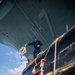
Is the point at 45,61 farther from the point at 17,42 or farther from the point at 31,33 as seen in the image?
the point at 17,42

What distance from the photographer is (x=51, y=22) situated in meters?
10.0

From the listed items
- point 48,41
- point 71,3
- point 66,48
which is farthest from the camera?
point 48,41

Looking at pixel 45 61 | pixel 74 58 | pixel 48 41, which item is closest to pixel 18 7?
pixel 48 41

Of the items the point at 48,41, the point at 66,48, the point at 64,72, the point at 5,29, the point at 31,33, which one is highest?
the point at 5,29

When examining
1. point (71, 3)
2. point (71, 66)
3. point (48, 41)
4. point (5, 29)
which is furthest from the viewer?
point (5, 29)

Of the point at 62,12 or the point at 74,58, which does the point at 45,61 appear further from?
the point at 62,12

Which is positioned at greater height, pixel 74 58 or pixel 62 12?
pixel 62 12

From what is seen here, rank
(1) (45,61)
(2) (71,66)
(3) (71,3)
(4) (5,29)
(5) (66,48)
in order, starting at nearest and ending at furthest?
1. (2) (71,66)
2. (5) (66,48)
3. (1) (45,61)
4. (3) (71,3)
5. (4) (5,29)

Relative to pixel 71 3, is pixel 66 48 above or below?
below

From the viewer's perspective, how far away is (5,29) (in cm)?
1241

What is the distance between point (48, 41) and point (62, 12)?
2.19 meters

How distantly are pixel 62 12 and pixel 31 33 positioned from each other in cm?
266

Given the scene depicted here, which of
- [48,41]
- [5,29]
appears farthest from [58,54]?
[5,29]

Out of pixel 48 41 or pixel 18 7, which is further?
pixel 48 41
